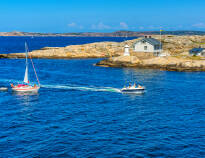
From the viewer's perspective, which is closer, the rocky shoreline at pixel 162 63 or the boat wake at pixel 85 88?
the boat wake at pixel 85 88

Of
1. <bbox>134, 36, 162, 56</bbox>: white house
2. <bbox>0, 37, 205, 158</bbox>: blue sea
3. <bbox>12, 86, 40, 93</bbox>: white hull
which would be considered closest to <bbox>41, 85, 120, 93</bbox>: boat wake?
<bbox>0, 37, 205, 158</bbox>: blue sea

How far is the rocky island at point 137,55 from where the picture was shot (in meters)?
95.8

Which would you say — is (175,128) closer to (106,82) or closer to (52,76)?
(106,82)

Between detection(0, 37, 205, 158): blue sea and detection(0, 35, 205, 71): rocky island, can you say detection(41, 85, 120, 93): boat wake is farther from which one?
detection(0, 35, 205, 71): rocky island

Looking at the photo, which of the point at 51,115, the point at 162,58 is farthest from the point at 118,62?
the point at 51,115

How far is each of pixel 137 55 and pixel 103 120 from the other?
3105 inches

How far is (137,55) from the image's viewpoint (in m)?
119

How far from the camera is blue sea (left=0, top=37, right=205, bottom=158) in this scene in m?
33.6

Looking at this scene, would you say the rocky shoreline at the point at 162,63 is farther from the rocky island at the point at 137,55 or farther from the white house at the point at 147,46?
the white house at the point at 147,46

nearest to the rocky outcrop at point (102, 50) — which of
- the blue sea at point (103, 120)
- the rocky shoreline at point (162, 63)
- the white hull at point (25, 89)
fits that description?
the rocky shoreline at point (162, 63)

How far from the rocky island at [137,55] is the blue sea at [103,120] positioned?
21.0 meters

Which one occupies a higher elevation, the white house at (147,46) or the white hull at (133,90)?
the white house at (147,46)

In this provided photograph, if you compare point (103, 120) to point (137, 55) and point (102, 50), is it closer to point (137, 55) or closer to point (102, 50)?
point (137, 55)

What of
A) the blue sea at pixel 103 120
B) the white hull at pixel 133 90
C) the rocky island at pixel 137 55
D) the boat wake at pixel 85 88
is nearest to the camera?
the blue sea at pixel 103 120
